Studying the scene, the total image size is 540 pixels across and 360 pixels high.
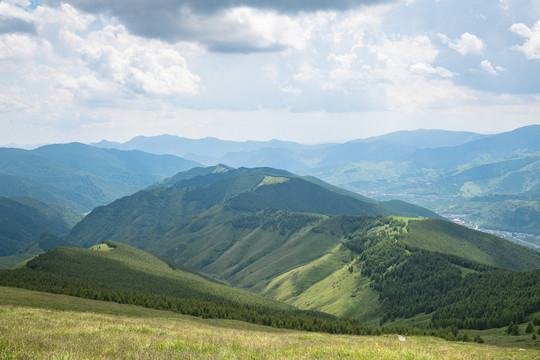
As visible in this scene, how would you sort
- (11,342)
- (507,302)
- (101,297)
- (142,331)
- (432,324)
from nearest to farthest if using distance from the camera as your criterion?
(11,342)
(142,331)
(101,297)
(507,302)
(432,324)

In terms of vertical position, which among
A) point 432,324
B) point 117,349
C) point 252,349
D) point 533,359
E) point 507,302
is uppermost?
point 117,349

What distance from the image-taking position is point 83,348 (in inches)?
792

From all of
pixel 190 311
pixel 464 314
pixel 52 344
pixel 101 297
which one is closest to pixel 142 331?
pixel 52 344

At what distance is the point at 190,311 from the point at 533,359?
96961mm

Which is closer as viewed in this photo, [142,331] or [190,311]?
[142,331]

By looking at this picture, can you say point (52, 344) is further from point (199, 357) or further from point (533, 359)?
point (533, 359)

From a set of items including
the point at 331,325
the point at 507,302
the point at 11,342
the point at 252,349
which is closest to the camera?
the point at 11,342

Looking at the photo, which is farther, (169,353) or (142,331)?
(142,331)

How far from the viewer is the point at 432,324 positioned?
140 m

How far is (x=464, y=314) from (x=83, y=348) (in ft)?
523

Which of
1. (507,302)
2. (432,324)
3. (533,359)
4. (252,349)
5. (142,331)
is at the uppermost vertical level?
(252,349)

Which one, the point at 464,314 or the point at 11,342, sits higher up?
the point at 11,342

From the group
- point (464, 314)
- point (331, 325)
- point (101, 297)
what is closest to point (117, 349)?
point (331, 325)

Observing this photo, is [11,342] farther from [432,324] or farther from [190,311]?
[432,324]
